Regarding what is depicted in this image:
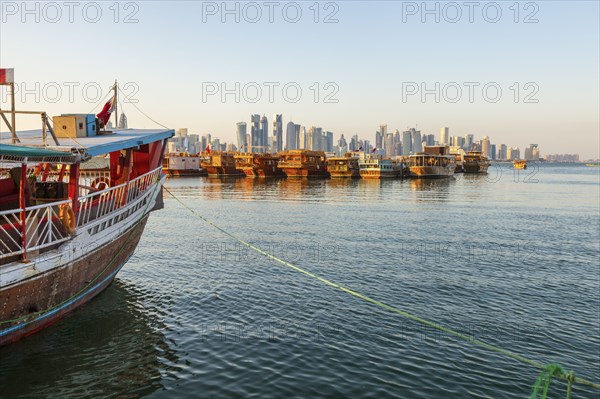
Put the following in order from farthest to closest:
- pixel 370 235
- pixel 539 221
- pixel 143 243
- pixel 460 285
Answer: pixel 539 221 → pixel 370 235 → pixel 143 243 → pixel 460 285

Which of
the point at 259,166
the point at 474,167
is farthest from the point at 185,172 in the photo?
the point at 474,167

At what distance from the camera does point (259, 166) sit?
118125 millimetres

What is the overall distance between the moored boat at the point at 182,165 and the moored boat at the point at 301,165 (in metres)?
28.1

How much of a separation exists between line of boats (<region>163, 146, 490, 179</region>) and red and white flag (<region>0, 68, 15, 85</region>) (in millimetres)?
101876

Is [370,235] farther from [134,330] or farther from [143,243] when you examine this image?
[134,330]

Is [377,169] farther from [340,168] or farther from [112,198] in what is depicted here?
[112,198]

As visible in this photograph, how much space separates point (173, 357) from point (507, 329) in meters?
11.3

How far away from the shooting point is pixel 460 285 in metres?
19.7

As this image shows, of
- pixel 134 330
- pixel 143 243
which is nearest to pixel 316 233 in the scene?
pixel 143 243

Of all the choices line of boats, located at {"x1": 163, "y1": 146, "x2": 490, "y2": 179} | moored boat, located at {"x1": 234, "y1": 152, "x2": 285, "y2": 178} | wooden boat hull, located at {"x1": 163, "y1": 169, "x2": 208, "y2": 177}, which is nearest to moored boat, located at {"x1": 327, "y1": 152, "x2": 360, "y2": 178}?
line of boats, located at {"x1": 163, "y1": 146, "x2": 490, "y2": 179}

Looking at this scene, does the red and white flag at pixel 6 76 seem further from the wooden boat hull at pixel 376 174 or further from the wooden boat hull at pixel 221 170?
the wooden boat hull at pixel 221 170

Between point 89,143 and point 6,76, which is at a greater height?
point 6,76

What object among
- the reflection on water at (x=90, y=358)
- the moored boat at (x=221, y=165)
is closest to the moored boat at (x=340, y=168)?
the moored boat at (x=221, y=165)

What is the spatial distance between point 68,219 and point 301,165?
102m
